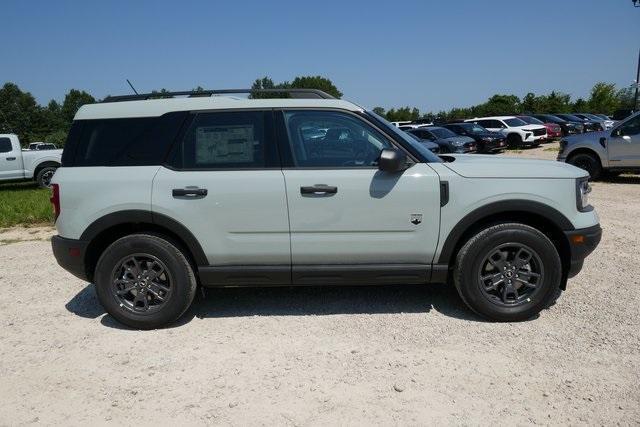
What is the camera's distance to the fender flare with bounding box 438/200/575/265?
383 centimetres

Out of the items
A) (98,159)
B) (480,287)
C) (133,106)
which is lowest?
(480,287)

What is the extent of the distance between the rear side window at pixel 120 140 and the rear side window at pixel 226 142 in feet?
0.52

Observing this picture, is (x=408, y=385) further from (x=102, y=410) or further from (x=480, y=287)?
(x=102, y=410)

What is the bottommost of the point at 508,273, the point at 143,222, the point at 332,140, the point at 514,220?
the point at 508,273

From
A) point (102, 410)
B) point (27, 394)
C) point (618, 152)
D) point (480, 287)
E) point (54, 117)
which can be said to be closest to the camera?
point (102, 410)

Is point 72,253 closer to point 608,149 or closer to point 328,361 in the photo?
point 328,361

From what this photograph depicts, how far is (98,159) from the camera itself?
13.2ft

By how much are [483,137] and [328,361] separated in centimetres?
1959

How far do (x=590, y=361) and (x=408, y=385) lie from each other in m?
1.30

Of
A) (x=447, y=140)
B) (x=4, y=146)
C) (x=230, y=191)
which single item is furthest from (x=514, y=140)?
(x=230, y=191)

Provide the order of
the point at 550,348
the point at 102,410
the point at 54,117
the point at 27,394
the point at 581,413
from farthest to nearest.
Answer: the point at 54,117, the point at 550,348, the point at 27,394, the point at 102,410, the point at 581,413

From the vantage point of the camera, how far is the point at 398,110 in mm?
66688

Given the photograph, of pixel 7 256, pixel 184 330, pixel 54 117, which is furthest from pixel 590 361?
pixel 54 117

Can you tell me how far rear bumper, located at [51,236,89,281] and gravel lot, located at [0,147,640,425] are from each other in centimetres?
54
